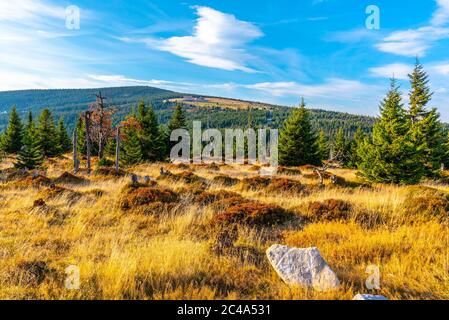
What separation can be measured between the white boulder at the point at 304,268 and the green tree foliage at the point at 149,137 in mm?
28092

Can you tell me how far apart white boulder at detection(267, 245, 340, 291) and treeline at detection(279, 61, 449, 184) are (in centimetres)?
671

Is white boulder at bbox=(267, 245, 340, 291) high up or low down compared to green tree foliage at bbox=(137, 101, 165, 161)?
down

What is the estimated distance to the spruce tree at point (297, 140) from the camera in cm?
2605

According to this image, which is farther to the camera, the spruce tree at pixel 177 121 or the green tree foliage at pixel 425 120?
the spruce tree at pixel 177 121

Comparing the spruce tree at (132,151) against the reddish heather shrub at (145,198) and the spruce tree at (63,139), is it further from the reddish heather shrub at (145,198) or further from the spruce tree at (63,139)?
the spruce tree at (63,139)

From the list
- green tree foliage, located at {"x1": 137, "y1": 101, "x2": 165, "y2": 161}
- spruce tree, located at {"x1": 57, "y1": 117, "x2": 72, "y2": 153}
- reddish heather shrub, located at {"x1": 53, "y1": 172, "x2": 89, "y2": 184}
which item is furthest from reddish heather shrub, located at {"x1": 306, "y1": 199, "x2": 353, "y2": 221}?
spruce tree, located at {"x1": 57, "y1": 117, "x2": 72, "y2": 153}

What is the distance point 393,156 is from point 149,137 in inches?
935

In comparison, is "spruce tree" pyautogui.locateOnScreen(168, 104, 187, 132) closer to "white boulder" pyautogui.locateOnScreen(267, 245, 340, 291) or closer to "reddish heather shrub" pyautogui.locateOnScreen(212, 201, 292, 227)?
"reddish heather shrub" pyautogui.locateOnScreen(212, 201, 292, 227)

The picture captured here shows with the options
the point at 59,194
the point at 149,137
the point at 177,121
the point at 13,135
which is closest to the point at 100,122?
the point at 149,137

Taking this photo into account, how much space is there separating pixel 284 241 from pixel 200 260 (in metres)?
2.02

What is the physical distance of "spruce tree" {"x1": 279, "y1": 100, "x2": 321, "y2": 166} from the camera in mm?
26047

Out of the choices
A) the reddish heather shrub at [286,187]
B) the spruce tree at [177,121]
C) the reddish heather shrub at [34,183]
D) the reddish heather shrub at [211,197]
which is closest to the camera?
the reddish heather shrub at [211,197]

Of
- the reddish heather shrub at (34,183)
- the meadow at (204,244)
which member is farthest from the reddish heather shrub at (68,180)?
the meadow at (204,244)
